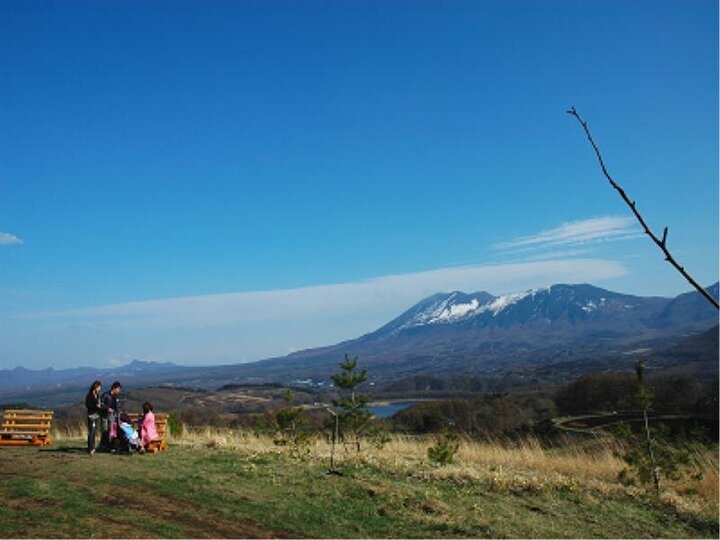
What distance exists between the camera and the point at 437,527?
9.23 m

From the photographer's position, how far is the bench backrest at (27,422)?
1691 cm

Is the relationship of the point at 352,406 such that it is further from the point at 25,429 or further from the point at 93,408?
the point at 25,429

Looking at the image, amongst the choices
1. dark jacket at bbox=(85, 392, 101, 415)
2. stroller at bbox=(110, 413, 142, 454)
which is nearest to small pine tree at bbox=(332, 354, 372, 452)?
stroller at bbox=(110, 413, 142, 454)

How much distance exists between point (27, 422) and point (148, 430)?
4058 millimetres

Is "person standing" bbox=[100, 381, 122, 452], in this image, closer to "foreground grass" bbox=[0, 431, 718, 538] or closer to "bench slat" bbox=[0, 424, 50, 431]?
"foreground grass" bbox=[0, 431, 718, 538]

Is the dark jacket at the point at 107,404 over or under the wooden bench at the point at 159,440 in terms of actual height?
over

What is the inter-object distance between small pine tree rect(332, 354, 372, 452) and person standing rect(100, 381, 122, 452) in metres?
5.50

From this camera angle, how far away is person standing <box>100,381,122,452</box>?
1555cm

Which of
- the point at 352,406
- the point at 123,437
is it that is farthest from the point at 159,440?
the point at 352,406

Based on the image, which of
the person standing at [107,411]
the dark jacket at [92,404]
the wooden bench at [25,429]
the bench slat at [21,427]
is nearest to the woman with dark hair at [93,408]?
the dark jacket at [92,404]

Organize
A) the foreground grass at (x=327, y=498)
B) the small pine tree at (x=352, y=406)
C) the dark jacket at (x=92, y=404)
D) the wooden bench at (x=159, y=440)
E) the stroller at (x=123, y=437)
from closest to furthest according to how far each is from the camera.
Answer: the foreground grass at (x=327, y=498) → the stroller at (x=123, y=437) → the dark jacket at (x=92, y=404) → the wooden bench at (x=159, y=440) → the small pine tree at (x=352, y=406)

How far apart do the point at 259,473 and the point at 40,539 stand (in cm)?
541

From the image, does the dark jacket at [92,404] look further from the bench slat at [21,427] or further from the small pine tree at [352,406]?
the small pine tree at [352,406]

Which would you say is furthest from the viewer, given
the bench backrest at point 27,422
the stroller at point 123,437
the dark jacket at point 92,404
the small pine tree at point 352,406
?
the small pine tree at point 352,406
